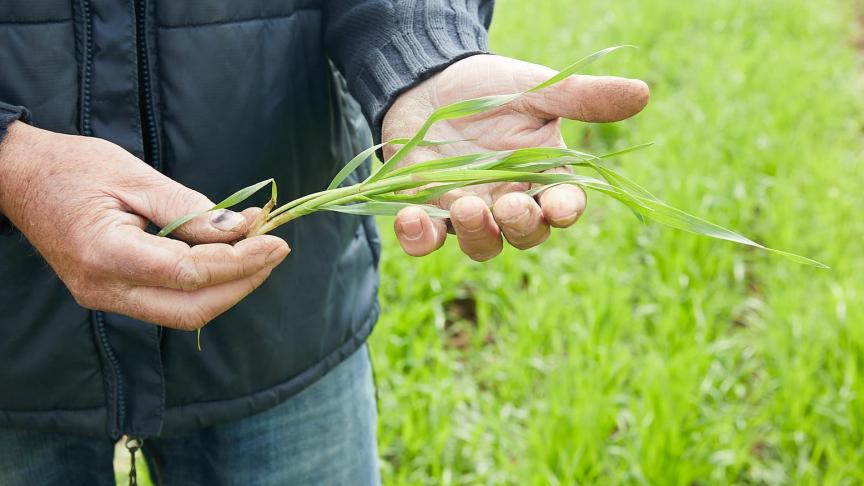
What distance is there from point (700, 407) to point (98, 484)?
56.6 inches

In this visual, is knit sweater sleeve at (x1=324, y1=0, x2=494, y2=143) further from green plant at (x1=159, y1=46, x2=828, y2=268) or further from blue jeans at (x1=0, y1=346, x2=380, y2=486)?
blue jeans at (x1=0, y1=346, x2=380, y2=486)

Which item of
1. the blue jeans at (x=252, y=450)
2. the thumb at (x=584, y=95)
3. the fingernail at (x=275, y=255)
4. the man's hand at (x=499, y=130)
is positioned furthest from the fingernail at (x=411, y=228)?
the blue jeans at (x=252, y=450)

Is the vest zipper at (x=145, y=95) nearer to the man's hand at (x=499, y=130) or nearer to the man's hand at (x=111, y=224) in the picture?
the man's hand at (x=111, y=224)

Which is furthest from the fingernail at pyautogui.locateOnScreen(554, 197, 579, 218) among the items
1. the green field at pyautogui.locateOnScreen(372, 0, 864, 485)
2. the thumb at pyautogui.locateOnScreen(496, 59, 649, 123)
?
the green field at pyautogui.locateOnScreen(372, 0, 864, 485)

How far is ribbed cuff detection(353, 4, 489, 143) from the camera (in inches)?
42.4

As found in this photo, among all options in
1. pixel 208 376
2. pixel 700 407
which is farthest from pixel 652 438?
pixel 208 376

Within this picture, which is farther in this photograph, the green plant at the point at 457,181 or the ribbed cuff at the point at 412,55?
the ribbed cuff at the point at 412,55

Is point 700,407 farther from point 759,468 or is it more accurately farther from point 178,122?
point 178,122

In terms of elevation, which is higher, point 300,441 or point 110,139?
point 110,139

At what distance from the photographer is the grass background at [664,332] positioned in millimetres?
2010

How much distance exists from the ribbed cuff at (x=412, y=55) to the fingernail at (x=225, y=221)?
0.80 feet

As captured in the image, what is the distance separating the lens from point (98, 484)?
1.14 m

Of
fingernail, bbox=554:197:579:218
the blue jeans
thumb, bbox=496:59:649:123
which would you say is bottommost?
the blue jeans

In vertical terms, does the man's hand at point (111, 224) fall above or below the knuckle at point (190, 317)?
above
